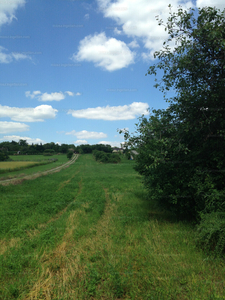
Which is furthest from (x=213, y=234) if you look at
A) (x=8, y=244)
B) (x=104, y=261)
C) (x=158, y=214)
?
(x=8, y=244)

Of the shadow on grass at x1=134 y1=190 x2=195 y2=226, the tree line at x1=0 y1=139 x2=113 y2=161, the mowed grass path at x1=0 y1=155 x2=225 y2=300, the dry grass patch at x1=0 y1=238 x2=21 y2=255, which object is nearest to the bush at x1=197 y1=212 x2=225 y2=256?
the mowed grass path at x1=0 y1=155 x2=225 y2=300

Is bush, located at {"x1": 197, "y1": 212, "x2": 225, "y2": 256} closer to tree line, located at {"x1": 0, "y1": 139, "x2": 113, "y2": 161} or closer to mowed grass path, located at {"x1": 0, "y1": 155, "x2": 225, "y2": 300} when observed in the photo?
mowed grass path, located at {"x1": 0, "y1": 155, "x2": 225, "y2": 300}

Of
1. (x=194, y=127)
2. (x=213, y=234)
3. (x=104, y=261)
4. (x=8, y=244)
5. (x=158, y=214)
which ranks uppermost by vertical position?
(x=194, y=127)

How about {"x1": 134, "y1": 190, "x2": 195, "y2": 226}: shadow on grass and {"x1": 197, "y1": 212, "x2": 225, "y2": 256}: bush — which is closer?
{"x1": 197, "y1": 212, "x2": 225, "y2": 256}: bush

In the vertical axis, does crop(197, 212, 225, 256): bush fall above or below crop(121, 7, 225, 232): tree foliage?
below

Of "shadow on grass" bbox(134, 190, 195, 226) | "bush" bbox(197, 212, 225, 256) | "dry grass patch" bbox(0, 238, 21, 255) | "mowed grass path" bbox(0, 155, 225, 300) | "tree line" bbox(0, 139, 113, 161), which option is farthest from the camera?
"tree line" bbox(0, 139, 113, 161)

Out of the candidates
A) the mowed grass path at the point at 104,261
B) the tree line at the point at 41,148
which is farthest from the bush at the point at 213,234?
the tree line at the point at 41,148

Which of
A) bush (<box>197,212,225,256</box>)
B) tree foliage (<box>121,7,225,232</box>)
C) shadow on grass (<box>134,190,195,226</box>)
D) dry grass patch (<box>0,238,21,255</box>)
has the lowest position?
dry grass patch (<box>0,238,21,255</box>)

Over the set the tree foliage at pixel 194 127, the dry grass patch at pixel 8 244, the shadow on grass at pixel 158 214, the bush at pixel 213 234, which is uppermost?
the tree foliage at pixel 194 127

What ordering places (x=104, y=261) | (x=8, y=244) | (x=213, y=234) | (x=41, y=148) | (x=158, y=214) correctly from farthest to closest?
(x=41, y=148)
(x=158, y=214)
(x=8, y=244)
(x=213, y=234)
(x=104, y=261)

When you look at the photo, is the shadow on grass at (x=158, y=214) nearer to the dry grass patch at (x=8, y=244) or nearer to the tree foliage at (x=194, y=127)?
the tree foliage at (x=194, y=127)

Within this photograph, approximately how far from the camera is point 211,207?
22.9 feet

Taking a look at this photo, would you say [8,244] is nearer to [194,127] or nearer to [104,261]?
[104,261]

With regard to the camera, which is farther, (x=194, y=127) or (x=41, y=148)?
(x=41, y=148)
